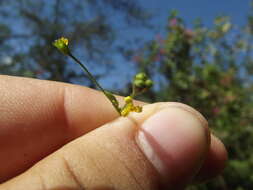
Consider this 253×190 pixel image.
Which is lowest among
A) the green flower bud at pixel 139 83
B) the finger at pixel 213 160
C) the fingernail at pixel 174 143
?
the finger at pixel 213 160

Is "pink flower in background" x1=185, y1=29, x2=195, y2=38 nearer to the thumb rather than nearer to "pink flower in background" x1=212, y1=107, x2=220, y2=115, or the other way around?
"pink flower in background" x1=212, y1=107, x2=220, y2=115

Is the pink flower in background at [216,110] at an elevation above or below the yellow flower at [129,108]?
below

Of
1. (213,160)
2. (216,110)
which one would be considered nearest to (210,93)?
Answer: (216,110)

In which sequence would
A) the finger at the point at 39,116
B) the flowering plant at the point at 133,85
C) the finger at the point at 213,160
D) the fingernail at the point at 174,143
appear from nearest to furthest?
the flowering plant at the point at 133,85 < the fingernail at the point at 174,143 < the finger at the point at 39,116 < the finger at the point at 213,160

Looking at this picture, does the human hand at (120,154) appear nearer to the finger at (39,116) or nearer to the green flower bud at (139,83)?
the finger at (39,116)

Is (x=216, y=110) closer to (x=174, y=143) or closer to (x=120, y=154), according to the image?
(x=174, y=143)

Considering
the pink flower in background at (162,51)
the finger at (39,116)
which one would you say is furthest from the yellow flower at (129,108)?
the pink flower in background at (162,51)
